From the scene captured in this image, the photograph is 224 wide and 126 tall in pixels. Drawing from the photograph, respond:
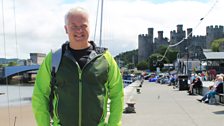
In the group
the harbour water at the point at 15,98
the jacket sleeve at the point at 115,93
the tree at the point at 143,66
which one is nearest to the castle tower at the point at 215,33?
the tree at the point at 143,66

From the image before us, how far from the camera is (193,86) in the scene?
2317 centimetres

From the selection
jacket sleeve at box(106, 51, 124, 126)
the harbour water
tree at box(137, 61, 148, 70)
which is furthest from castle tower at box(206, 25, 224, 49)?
jacket sleeve at box(106, 51, 124, 126)

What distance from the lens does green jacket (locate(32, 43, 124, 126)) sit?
8.70 ft

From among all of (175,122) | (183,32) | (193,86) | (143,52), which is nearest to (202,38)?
(183,32)

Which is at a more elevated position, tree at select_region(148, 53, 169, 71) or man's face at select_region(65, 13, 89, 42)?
man's face at select_region(65, 13, 89, 42)

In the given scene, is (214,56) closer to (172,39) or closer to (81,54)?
(81,54)

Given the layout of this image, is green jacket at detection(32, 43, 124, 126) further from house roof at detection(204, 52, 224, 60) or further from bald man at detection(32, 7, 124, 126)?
house roof at detection(204, 52, 224, 60)

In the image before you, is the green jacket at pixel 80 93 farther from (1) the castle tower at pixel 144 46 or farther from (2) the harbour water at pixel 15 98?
(1) the castle tower at pixel 144 46

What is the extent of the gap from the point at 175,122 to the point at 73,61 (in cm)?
814

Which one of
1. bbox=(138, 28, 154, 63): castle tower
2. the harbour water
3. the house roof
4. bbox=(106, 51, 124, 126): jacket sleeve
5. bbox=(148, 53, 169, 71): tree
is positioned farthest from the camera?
bbox=(138, 28, 154, 63): castle tower

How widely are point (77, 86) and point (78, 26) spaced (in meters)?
0.39

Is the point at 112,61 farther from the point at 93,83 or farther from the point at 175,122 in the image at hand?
the point at 175,122

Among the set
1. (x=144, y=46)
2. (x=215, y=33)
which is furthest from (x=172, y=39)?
(x=215, y=33)

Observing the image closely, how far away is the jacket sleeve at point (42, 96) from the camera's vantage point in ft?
8.89
